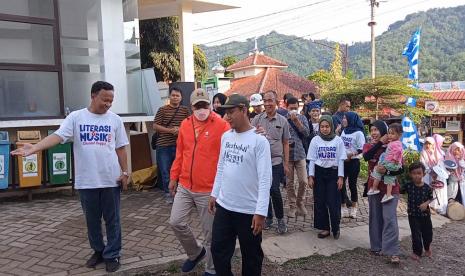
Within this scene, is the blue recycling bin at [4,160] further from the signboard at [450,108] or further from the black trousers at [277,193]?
the signboard at [450,108]


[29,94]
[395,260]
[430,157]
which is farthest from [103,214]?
[430,157]

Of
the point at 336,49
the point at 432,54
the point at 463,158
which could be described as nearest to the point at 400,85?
the point at 463,158

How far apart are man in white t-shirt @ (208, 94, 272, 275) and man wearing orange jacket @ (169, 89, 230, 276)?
1.47 feet

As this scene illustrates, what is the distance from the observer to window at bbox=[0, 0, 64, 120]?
23.4 feet

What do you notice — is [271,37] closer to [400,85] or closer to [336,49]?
[336,49]

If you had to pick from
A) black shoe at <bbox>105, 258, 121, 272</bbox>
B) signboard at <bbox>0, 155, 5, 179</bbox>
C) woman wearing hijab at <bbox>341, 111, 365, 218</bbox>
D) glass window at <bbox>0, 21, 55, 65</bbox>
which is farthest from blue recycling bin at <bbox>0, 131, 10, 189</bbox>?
woman wearing hijab at <bbox>341, 111, 365, 218</bbox>

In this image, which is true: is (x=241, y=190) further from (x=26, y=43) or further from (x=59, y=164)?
(x=26, y=43)

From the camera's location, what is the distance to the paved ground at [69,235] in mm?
4395

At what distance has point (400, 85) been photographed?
1352cm

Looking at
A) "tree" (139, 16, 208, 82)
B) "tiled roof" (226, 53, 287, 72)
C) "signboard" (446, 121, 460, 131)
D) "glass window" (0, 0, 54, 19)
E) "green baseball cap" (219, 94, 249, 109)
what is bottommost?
"signboard" (446, 121, 460, 131)

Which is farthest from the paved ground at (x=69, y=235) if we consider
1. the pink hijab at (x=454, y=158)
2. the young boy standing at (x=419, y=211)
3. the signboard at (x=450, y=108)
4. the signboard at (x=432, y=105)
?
the signboard at (x=450, y=108)

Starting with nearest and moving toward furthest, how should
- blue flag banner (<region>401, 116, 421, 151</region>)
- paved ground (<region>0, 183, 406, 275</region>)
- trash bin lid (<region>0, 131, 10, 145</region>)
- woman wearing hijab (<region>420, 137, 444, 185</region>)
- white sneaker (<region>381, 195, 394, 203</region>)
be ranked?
1. paved ground (<region>0, 183, 406, 275</region>)
2. white sneaker (<region>381, 195, 394, 203</region>)
3. trash bin lid (<region>0, 131, 10, 145</region>)
4. woman wearing hijab (<region>420, 137, 444, 185</region>)
5. blue flag banner (<region>401, 116, 421, 151</region>)

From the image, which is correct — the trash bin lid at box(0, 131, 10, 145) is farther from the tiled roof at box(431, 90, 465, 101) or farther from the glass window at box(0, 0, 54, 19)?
the tiled roof at box(431, 90, 465, 101)

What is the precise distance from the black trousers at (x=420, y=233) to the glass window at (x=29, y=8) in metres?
6.64
